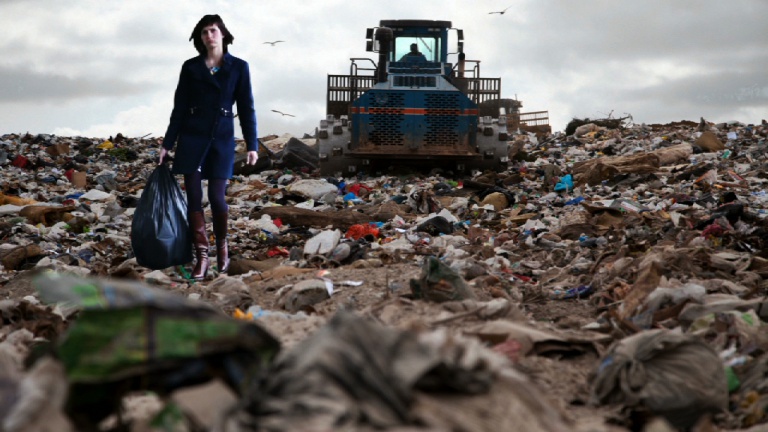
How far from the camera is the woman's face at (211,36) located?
588 centimetres

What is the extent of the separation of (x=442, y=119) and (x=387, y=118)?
85cm

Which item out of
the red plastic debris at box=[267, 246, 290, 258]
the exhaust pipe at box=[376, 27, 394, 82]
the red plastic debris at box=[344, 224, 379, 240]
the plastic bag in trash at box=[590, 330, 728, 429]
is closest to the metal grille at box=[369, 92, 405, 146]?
the exhaust pipe at box=[376, 27, 394, 82]

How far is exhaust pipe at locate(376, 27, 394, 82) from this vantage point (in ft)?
43.4

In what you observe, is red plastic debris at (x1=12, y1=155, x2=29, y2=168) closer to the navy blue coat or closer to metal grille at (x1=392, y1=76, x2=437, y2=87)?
metal grille at (x1=392, y1=76, x2=437, y2=87)

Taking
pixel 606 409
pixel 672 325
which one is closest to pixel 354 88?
pixel 672 325

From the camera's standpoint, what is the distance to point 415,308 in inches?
150

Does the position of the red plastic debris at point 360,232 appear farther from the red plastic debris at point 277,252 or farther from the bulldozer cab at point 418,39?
the bulldozer cab at point 418,39

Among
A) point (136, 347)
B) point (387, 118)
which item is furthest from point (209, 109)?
point (387, 118)

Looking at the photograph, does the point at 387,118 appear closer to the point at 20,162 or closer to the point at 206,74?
the point at 206,74

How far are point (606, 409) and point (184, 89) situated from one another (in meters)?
4.13

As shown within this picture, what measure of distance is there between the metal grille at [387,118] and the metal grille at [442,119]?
42 centimetres

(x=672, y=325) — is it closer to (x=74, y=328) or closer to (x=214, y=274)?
(x=74, y=328)

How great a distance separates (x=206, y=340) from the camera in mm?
1897

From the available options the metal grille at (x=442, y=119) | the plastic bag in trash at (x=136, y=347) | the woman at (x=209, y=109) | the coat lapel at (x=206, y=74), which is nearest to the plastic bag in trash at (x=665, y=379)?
the plastic bag in trash at (x=136, y=347)
